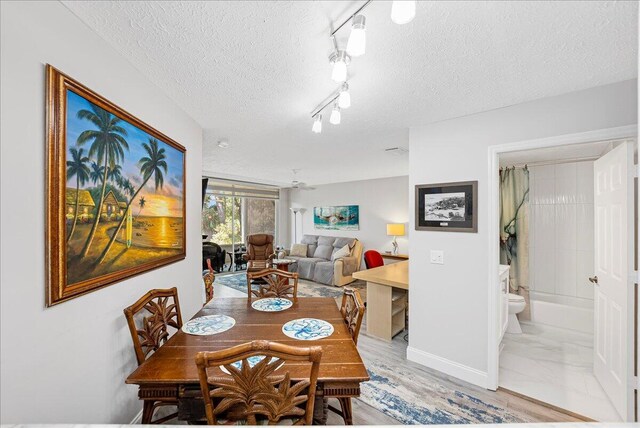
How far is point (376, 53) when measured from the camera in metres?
1.40

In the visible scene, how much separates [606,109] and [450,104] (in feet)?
3.20

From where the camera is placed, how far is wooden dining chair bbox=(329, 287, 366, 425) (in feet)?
4.65

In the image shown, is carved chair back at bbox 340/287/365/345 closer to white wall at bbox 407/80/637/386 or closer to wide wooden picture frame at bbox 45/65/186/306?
white wall at bbox 407/80/637/386

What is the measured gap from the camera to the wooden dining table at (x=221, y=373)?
109cm

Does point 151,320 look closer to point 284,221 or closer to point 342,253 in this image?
point 342,253

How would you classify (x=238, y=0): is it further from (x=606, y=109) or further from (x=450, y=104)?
(x=606, y=109)

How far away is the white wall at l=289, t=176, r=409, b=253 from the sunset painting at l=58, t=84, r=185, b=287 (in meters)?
4.82

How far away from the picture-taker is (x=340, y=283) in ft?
17.7

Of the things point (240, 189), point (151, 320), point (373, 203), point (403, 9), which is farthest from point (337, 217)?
point (403, 9)

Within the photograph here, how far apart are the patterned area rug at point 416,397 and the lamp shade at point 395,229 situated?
295 centimetres

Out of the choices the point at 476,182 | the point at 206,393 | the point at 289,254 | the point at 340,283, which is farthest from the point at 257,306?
the point at 289,254

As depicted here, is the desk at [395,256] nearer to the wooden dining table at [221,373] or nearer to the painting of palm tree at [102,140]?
the wooden dining table at [221,373]

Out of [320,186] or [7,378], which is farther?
[320,186]

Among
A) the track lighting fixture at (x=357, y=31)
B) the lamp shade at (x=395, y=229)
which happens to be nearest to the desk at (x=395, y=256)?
the lamp shade at (x=395, y=229)
